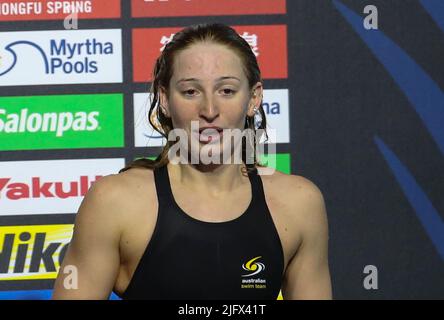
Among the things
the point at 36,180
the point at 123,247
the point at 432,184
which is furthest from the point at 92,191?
the point at 432,184

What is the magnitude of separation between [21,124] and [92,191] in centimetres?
147

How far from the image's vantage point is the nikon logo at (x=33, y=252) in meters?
2.89

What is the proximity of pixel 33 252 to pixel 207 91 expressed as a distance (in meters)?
1.62

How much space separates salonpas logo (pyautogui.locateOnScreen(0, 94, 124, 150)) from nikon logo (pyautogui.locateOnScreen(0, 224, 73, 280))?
0.32 meters

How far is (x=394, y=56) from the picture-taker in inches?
117

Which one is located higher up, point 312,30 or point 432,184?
point 312,30

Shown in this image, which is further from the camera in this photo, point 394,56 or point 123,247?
point 394,56

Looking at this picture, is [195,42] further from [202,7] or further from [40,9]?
[40,9]

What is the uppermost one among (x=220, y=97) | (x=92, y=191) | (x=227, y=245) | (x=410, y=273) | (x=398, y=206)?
(x=220, y=97)

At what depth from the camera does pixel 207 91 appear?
1518 mm

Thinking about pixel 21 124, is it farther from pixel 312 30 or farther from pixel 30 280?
pixel 312 30

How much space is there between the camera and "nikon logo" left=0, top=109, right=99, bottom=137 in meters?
2.86

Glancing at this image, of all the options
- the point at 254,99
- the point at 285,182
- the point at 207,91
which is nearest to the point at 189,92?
the point at 207,91
